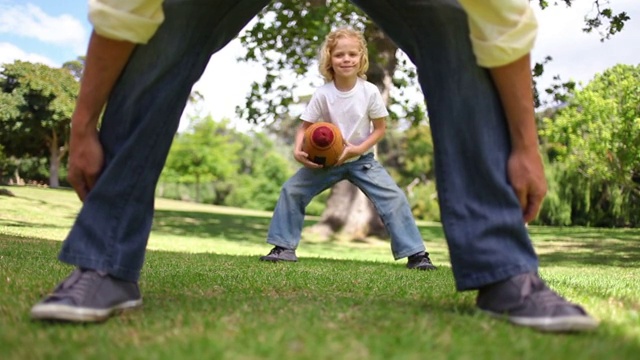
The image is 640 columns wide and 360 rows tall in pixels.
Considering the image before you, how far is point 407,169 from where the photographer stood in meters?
42.4

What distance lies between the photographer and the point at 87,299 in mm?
1701

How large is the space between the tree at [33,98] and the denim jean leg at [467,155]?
666 inches

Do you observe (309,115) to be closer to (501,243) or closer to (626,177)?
(501,243)

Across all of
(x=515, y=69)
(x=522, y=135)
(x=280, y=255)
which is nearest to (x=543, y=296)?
(x=522, y=135)

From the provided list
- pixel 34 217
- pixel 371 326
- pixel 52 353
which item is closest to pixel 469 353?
pixel 371 326

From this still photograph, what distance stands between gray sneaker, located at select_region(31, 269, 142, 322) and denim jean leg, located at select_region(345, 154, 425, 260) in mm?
3044

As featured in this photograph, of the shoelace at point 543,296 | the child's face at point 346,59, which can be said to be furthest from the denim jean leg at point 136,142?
the child's face at point 346,59

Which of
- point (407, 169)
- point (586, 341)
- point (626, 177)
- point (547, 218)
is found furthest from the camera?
point (407, 169)

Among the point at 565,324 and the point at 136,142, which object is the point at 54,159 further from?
the point at 565,324

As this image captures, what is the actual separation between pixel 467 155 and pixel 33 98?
18.6 meters

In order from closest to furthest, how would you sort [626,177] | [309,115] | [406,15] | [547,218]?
[406,15] → [309,115] → [626,177] → [547,218]

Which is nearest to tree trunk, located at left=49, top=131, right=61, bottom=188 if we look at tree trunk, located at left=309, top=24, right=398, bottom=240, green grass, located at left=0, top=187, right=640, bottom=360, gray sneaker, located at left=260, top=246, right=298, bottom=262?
tree trunk, located at left=309, top=24, right=398, bottom=240

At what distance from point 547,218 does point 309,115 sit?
1010 inches

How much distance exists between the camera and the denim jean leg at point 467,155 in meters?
1.81
